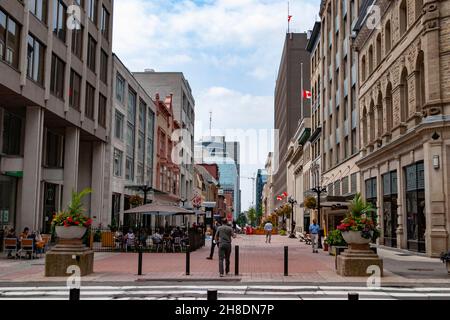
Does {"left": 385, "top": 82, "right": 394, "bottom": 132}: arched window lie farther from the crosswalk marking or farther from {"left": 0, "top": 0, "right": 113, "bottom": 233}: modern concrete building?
{"left": 0, "top": 0, "right": 113, "bottom": 233}: modern concrete building

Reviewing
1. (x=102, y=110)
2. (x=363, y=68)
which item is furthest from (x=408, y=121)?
(x=102, y=110)

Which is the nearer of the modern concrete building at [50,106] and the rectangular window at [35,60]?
the modern concrete building at [50,106]

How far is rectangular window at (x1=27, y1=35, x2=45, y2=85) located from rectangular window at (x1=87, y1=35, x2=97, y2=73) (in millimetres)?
9018

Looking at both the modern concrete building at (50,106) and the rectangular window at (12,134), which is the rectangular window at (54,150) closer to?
the modern concrete building at (50,106)

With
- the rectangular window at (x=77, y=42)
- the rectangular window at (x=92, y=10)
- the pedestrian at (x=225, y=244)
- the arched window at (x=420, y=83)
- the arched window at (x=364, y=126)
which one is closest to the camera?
the pedestrian at (x=225, y=244)

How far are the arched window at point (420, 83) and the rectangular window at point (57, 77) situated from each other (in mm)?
20253

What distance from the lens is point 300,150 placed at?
260ft

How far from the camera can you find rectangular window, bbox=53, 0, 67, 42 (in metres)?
31.5

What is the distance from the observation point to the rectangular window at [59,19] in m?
31.5

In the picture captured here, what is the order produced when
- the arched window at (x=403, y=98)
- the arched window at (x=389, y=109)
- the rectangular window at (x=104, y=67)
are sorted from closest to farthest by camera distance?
the arched window at (x=403, y=98) → the arched window at (x=389, y=109) → the rectangular window at (x=104, y=67)

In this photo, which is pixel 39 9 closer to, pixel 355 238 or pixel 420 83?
pixel 420 83

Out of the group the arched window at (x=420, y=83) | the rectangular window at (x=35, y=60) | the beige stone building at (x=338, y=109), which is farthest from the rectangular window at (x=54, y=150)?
the arched window at (x=420, y=83)

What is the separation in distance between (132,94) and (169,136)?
1799cm
